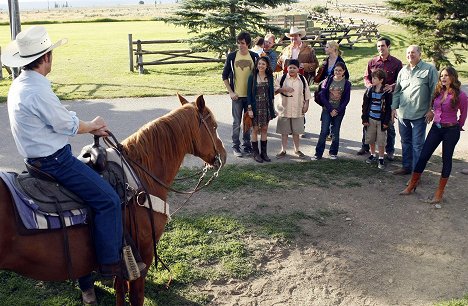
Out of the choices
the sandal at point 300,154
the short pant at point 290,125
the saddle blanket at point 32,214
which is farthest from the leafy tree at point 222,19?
the saddle blanket at point 32,214

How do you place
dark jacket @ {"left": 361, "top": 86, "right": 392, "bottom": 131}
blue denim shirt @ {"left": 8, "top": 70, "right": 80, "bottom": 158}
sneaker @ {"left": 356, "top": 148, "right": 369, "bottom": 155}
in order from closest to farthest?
blue denim shirt @ {"left": 8, "top": 70, "right": 80, "bottom": 158} → dark jacket @ {"left": 361, "top": 86, "right": 392, "bottom": 131} → sneaker @ {"left": 356, "top": 148, "right": 369, "bottom": 155}

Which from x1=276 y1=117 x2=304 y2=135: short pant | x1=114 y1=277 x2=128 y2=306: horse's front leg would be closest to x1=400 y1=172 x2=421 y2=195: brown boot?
x1=276 y1=117 x2=304 y2=135: short pant

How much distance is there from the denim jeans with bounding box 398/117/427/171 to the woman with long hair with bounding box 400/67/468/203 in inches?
14.2

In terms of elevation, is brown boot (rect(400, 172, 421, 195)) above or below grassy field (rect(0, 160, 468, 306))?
above

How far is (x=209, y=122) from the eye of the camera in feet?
16.4

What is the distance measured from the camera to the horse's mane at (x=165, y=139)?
14.6 ft

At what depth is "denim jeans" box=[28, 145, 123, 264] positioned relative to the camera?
146 inches

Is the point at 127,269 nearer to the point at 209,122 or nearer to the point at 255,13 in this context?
the point at 209,122

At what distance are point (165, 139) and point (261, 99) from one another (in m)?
4.41

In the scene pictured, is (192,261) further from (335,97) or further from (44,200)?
(335,97)

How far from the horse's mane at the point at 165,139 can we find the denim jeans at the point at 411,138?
4456 mm

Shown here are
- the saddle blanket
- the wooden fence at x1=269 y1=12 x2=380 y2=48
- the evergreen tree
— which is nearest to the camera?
the saddle blanket

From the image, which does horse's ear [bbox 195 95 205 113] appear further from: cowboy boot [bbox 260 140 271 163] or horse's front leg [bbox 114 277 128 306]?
cowboy boot [bbox 260 140 271 163]

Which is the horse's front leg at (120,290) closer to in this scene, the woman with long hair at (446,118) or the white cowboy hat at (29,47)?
the white cowboy hat at (29,47)
